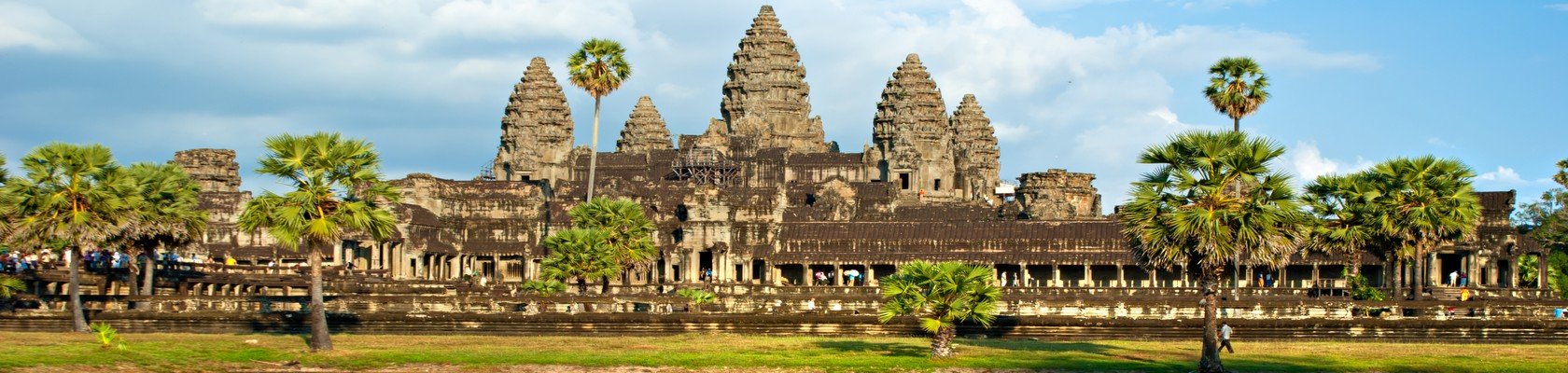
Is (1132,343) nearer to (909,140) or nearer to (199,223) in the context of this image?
(199,223)

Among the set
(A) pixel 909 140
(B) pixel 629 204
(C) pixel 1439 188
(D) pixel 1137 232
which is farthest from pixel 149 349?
(A) pixel 909 140

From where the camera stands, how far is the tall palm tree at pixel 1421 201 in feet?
215

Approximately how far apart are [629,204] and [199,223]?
60.8ft

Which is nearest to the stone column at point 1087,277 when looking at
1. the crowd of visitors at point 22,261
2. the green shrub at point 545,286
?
the green shrub at point 545,286

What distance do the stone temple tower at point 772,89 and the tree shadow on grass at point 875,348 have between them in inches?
3572

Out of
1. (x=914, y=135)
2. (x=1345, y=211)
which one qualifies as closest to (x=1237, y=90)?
(x=1345, y=211)

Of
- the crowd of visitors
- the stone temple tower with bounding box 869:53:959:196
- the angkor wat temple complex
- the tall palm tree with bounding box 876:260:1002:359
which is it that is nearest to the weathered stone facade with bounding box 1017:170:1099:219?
the angkor wat temple complex

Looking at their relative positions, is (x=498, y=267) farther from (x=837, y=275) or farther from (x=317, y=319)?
(x=317, y=319)

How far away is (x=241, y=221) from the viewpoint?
51750 mm

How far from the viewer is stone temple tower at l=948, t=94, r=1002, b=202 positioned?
152 metres

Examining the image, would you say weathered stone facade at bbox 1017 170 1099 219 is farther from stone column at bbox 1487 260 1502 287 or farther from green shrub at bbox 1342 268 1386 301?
green shrub at bbox 1342 268 1386 301

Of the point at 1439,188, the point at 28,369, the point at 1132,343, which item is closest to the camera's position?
the point at 28,369

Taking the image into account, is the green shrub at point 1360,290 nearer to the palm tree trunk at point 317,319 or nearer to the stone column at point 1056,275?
the stone column at point 1056,275

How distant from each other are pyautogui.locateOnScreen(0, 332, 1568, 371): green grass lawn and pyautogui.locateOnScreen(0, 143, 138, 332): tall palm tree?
3.89 m
